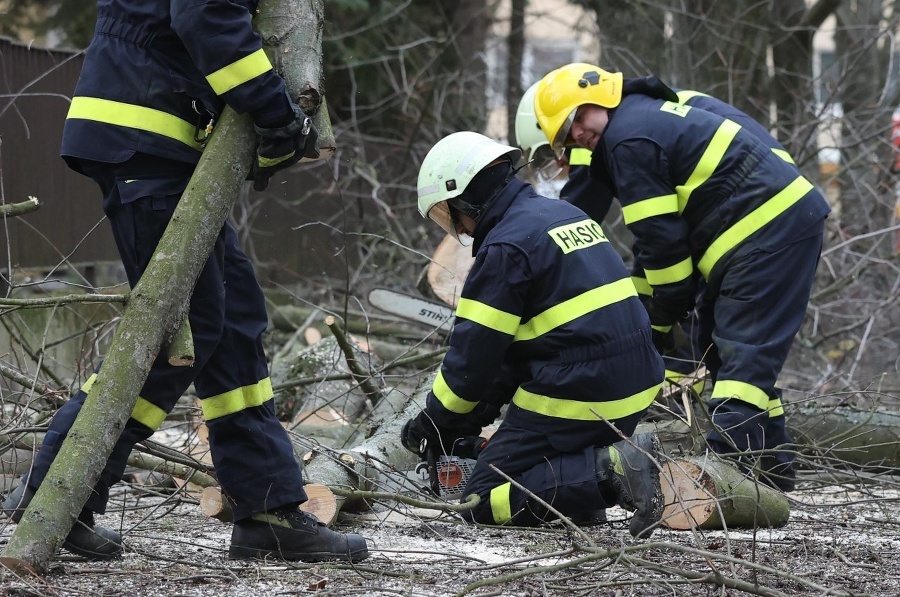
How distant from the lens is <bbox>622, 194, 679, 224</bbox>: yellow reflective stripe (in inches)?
175

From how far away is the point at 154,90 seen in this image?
280cm

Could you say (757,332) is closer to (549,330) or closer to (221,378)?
(549,330)

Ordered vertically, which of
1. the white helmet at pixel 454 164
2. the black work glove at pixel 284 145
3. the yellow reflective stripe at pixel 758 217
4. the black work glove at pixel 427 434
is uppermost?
the black work glove at pixel 284 145

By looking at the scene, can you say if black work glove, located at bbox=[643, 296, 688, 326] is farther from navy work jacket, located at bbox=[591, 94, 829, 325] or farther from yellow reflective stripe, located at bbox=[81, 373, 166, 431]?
yellow reflective stripe, located at bbox=[81, 373, 166, 431]

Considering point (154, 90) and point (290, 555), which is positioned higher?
point (154, 90)

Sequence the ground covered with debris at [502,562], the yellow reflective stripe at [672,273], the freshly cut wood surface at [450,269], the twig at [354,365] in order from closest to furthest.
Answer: the ground covered with debris at [502,562]
the twig at [354,365]
the yellow reflective stripe at [672,273]
the freshly cut wood surface at [450,269]

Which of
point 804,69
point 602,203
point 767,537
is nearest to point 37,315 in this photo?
point 602,203

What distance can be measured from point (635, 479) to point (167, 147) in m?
1.85

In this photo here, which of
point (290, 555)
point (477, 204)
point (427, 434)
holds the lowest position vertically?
point (290, 555)

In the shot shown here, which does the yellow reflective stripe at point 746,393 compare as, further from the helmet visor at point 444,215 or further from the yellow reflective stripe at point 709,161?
the helmet visor at point 444,215

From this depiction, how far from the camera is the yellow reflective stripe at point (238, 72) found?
2.66m

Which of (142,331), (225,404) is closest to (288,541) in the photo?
(225,404)

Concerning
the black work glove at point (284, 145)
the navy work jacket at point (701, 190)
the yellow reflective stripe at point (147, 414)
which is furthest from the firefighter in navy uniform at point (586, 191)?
the yellow reflective stripe at point (147, 414)

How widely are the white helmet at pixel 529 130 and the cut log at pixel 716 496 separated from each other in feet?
7.03
